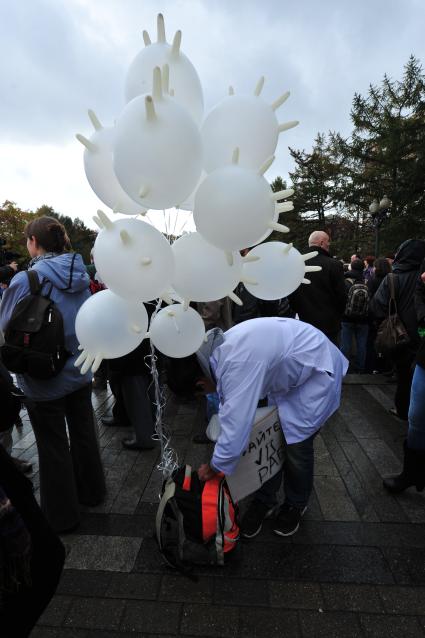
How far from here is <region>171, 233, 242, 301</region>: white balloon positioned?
4.53 feet

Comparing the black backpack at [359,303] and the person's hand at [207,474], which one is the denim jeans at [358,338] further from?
the person's hand at [207,474]

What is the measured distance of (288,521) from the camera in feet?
7.93

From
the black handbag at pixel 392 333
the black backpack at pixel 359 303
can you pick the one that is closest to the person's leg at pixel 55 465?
the black handbag at pixel 392 333

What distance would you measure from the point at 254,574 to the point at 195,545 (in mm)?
372

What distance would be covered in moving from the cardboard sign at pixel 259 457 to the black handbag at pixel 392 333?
229cm

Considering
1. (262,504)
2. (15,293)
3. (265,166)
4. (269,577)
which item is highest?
(265,166)

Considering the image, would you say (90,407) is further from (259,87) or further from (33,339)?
(259,87)

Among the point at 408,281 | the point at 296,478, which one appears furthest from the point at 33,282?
the point at 408,281

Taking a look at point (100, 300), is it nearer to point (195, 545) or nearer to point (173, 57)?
point (173, 57)

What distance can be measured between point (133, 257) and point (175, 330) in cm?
56

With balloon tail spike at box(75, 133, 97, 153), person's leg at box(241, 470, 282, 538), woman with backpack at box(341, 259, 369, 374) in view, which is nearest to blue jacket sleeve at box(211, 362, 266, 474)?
person's leg at box(241, 470, 282, 538)

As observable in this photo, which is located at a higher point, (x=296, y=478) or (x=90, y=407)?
(x=90, y=407)

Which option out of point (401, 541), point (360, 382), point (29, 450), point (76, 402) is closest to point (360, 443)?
point (401, 541)

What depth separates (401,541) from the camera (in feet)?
7.64
